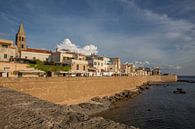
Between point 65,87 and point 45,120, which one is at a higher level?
point 45,120

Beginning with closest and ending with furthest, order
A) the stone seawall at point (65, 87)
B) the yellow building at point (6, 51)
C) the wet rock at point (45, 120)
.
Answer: the wet rock at point (45, 120) → the stone seawall at point (65, 87) → the yellow building at point (6, 51)

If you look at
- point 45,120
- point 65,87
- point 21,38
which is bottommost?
point 65,87

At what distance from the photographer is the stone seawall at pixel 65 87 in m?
21.8

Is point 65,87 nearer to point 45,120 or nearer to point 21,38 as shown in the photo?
point 45,120

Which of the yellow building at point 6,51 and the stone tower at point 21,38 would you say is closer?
the yellow building at point 6,51

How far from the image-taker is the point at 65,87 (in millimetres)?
27781

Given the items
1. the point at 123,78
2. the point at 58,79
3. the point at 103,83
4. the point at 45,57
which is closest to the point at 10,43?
the point at 45,57

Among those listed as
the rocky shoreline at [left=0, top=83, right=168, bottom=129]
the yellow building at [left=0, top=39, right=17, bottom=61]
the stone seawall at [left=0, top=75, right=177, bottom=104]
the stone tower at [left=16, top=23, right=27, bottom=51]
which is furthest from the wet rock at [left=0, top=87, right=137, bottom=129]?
the stone tower at [left=16, top=23, right=27, bottom=51]

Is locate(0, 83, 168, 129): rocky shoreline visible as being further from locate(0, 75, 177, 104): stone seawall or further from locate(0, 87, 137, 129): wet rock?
locate(0, 75, 177, 104): stone seawall

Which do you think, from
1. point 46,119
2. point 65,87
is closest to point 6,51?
point 65,87

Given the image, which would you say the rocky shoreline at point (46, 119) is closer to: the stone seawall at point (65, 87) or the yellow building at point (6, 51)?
the stone seawall at point (65, 87)

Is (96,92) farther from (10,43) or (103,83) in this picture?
(10,43)

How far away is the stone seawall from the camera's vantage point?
71.4 ft

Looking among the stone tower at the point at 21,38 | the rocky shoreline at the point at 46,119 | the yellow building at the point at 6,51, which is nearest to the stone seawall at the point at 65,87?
the yellow building at the point at 6,51
